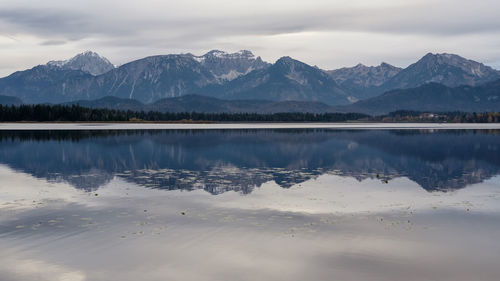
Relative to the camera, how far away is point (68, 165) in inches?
2459

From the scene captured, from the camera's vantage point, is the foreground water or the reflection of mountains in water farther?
the reflection of mountains in water

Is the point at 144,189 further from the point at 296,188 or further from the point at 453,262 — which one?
the point at 453,262

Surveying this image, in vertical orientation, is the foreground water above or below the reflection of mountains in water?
above

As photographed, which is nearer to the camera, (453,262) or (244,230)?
(453,262)

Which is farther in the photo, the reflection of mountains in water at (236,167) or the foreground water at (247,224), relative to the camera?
the reflection of mountains in water at (236,167)

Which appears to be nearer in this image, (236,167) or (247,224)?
(247,224)

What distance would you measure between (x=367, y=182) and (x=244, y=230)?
25.1 m

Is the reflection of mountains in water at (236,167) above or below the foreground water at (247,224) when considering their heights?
below

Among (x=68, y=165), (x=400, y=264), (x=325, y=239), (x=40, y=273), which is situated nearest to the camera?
(x=40, y=273)

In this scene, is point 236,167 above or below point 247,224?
below

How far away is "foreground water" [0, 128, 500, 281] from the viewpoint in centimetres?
2084

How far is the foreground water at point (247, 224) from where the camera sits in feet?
68.4

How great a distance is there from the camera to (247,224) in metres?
29.0

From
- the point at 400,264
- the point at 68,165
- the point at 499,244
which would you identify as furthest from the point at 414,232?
the point at 68,165
